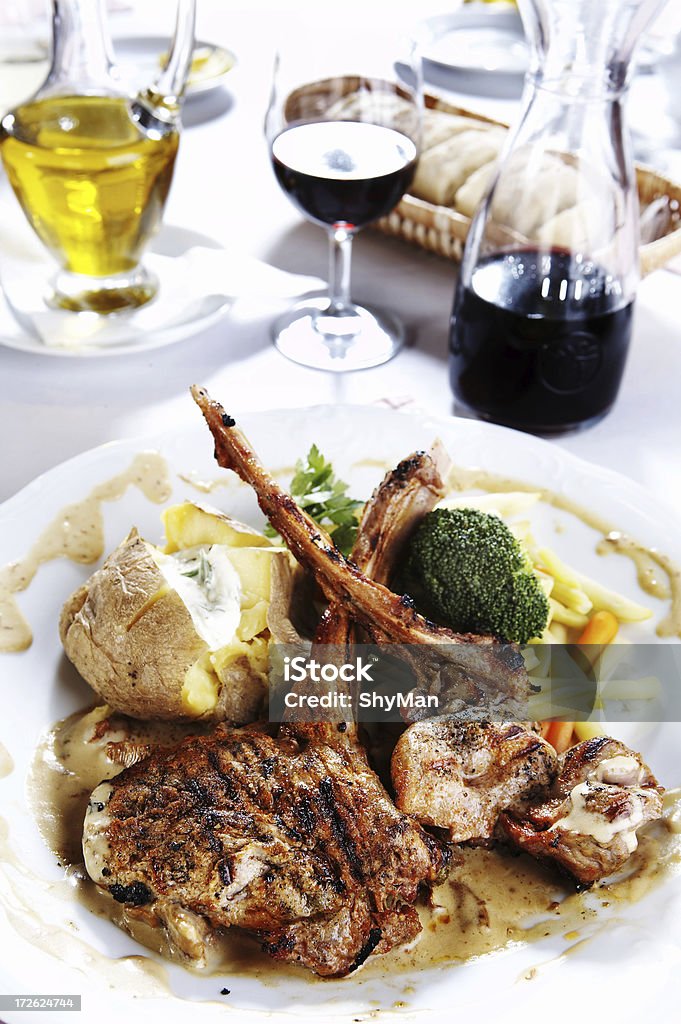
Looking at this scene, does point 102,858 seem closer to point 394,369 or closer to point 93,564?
point 93,564

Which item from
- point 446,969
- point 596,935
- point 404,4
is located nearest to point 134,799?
point 446,969

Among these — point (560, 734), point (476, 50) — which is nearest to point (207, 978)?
point (560, 734)

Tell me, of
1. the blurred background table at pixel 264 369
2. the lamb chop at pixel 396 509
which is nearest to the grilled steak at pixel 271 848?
the lamb chop at pixel 396 509

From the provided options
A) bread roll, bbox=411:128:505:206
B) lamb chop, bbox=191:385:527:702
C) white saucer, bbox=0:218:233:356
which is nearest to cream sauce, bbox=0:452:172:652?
lamb chop, bbox=191:385:527:702

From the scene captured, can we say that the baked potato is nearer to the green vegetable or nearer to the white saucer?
the green vegetable

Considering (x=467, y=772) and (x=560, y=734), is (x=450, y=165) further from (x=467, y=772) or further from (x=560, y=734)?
(x=467, y=772)
